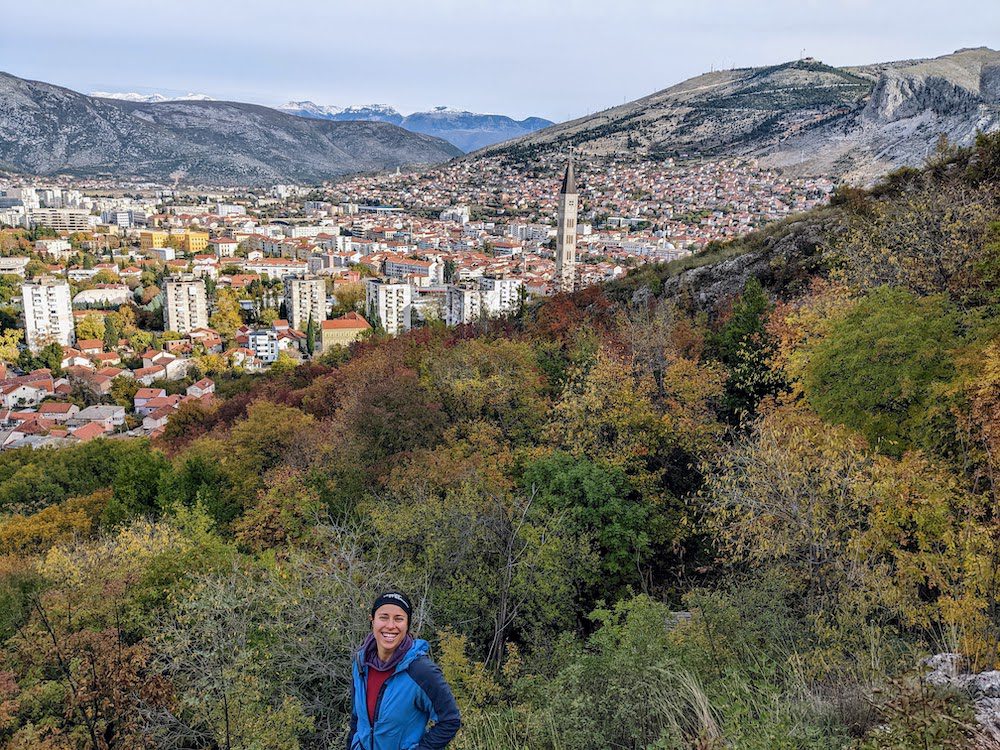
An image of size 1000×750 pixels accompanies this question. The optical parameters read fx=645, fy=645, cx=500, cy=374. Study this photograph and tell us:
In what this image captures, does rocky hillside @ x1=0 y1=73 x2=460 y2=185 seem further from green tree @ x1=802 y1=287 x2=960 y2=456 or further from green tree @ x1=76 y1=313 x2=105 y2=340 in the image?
green tree @ x1=802 y1=287 x2=960 y2=456

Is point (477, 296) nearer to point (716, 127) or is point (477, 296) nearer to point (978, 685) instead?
point (978, 685)

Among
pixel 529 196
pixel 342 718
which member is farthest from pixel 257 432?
pixel 529 196

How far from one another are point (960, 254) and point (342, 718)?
947 centimetres

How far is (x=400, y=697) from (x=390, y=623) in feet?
1.04

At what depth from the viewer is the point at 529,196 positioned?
118625 mm

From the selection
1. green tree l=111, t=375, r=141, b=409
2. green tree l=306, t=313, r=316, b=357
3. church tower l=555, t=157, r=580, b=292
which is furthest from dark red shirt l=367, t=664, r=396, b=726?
green tree l=306, t=313, r=316, b=357

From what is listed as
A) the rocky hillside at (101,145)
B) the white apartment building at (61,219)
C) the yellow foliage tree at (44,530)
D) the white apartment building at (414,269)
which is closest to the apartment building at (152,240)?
the white apartment building at (61,219)

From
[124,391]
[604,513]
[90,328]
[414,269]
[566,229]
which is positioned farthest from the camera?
[414,269]

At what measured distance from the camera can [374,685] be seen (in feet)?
8.99

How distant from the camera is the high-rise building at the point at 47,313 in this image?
55.2m

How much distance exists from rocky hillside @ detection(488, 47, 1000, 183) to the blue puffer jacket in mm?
75852

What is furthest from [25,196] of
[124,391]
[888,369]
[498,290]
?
[888,369]

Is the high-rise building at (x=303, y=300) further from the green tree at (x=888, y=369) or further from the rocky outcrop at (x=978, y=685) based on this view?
the rocky outcrop at (x=978, y=685)

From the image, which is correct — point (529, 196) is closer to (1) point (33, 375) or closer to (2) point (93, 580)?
(1) point (33, 375)
